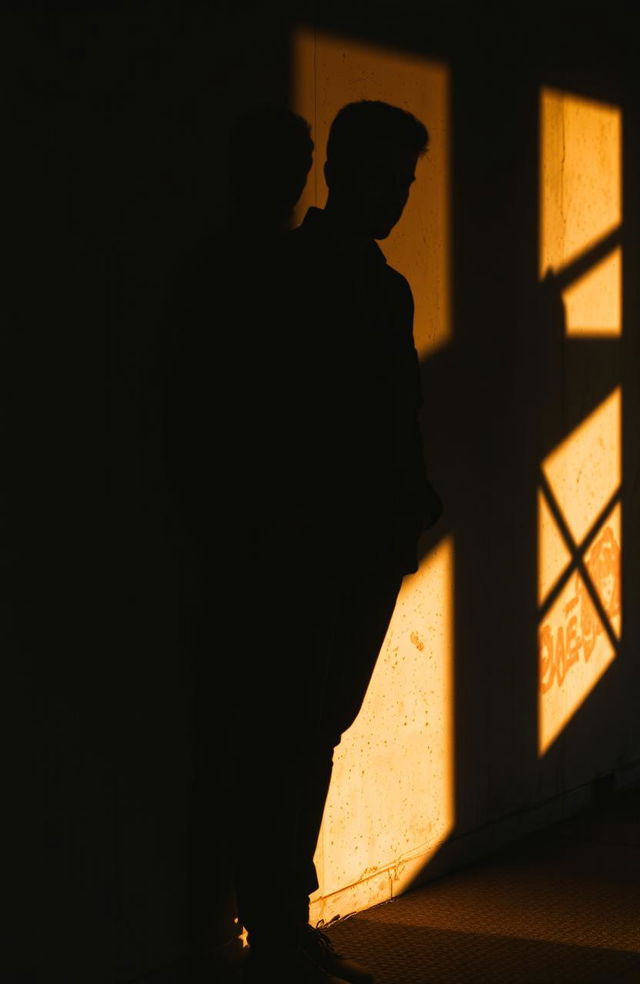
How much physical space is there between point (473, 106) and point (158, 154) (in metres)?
1.26

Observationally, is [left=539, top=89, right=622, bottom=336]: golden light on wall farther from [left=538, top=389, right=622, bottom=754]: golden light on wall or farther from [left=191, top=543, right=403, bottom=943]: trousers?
[left=191, top=543, right=403, bottom=943]: trousers

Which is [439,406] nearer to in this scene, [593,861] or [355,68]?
[355,68]

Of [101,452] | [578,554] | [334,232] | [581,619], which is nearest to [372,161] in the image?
[334,232]

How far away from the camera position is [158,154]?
275 cm

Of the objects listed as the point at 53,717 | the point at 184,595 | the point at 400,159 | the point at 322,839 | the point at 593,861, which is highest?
the point at 400,159

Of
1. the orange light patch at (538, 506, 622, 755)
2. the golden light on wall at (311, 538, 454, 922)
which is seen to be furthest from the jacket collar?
the orange light patch at (538, 506, 622, 755)

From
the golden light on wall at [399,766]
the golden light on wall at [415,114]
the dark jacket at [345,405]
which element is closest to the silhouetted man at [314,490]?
the dark jacket at [345,405]

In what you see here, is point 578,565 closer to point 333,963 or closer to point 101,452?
point 333,963

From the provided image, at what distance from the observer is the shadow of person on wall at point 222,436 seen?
2703mm

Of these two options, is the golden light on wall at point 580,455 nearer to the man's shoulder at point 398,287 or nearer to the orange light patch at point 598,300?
the orange light patch at point 598,300

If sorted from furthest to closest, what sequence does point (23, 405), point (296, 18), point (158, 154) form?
point (296, 18) < point (158, 154) < point (23, 405)

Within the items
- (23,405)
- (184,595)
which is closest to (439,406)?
(184,595)

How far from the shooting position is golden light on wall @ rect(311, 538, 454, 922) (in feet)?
11.1

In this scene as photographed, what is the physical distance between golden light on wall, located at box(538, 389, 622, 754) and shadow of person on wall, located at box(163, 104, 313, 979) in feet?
4.82
